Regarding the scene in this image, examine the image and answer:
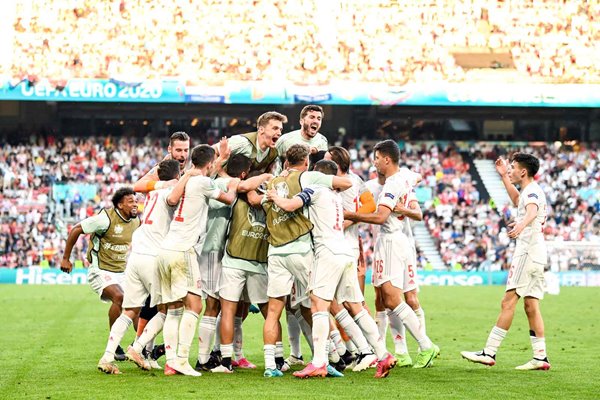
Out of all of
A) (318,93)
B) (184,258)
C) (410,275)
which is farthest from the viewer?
(318,93)

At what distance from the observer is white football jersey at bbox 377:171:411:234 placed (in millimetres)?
10914

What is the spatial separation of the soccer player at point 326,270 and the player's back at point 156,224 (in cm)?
120

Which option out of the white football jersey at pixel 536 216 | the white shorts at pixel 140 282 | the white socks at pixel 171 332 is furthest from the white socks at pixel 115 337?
the white football jersey at pixel 536 216

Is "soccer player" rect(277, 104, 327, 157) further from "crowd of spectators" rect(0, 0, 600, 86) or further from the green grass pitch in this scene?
"crowd of spectators" rect(0, 0, 600, 86)

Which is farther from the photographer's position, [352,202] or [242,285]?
[352,202]

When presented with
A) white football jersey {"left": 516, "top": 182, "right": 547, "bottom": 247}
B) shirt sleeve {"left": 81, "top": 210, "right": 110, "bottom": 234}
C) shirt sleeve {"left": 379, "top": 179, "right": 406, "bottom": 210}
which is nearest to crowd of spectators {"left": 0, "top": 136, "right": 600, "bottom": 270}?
shirt sleeve {"left": 81, "top": 210, "right": 110, "bottom": 234}

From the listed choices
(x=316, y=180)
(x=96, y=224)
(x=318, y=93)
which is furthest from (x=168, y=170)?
(x=318, y=93)

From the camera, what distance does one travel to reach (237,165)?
10.8 metres

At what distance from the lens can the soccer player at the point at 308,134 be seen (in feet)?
37.1

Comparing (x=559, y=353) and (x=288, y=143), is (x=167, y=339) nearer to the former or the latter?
(x=288, y=143)

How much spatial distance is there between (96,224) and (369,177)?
26942 mm

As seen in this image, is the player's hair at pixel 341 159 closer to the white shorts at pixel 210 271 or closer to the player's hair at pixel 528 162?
the white shorts at pixel 210 271

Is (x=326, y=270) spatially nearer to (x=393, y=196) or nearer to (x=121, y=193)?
(x=393, y=196)

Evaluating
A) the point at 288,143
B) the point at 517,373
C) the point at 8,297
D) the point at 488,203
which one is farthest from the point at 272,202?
the point at 488,203
